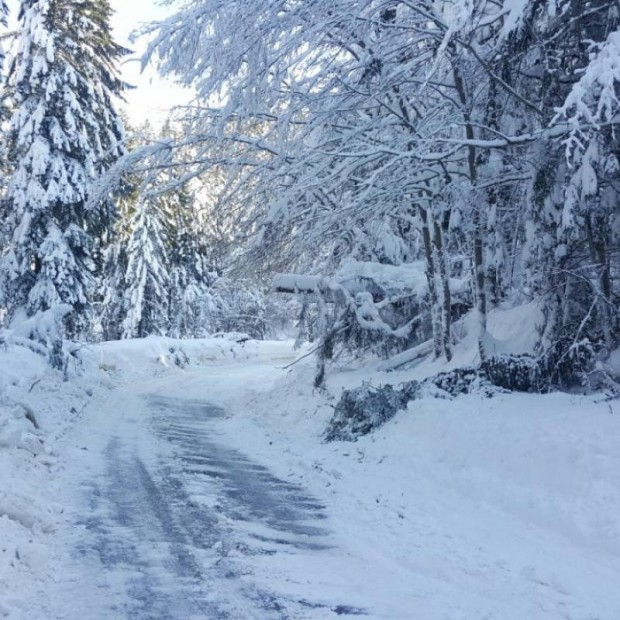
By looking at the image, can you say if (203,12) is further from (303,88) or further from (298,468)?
(298,468)

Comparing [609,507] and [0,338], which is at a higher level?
[0,338]

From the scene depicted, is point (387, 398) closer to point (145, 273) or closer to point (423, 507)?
point (423, 507)

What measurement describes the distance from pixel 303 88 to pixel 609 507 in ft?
23.5

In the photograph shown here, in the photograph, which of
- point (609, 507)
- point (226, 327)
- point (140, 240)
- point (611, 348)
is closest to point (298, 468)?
point (609, 507)

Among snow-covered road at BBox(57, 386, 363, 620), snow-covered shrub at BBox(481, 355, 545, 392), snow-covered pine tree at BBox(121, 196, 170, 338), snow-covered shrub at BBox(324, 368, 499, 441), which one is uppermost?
snow-covered pine tree at BBox(121, 196, 170, 338)

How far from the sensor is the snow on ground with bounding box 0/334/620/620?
4039mm

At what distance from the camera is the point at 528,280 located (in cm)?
885

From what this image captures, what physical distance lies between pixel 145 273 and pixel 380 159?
23281 mm

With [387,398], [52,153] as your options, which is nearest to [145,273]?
[52,153]

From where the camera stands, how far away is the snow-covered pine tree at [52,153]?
715 inches

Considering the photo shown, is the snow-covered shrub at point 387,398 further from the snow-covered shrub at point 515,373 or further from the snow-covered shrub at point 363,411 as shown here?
the snow-covered shrub at point 515,373

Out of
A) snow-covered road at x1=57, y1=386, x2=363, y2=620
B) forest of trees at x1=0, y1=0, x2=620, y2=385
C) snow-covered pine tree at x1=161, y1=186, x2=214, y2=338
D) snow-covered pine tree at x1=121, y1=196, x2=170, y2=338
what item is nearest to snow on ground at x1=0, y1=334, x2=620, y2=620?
snow-covered road at x1=57, y1=386, x2=363, y2=620

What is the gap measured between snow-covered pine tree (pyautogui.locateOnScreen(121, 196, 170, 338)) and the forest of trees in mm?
11360

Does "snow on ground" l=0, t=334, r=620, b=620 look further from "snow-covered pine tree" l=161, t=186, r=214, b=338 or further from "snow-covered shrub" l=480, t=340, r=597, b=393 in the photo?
"snow-covered pine tree" l=161, t=186, r=214, b=338
